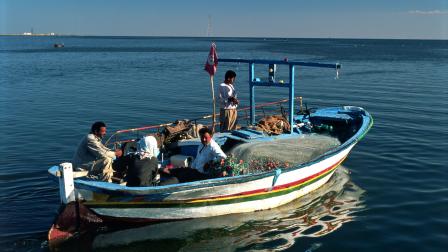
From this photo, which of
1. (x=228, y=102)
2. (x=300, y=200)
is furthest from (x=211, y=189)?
(x=228, y=102)

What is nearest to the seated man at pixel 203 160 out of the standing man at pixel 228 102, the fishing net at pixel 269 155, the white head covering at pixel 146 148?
the fishing net at pixel 269 155

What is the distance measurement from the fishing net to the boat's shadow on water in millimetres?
1122

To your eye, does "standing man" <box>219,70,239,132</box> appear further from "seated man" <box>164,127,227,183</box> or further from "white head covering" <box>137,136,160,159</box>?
"white head covering" <box>137,136,160,159</box>

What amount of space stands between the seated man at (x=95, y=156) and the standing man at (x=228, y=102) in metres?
4.29

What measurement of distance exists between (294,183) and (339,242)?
1841 mm

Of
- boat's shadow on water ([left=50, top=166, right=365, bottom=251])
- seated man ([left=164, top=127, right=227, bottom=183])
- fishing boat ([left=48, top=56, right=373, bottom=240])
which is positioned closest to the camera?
fishing boat ([left=48, top=56, right=373, bottom=240])

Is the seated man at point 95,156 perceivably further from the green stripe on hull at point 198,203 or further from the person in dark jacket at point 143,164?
the green stripe on hull at point 198,203

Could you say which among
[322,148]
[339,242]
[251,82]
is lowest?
[339,242]

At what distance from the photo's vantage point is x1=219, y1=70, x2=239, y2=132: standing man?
13.1 m

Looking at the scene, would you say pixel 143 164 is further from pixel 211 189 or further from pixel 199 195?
pixel 211 189

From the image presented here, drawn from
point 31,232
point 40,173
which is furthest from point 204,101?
point 31,232

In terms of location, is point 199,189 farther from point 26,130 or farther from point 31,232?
point 26,130

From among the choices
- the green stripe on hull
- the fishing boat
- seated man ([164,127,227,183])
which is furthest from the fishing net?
the green stripe on hull

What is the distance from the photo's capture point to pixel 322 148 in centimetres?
1169
